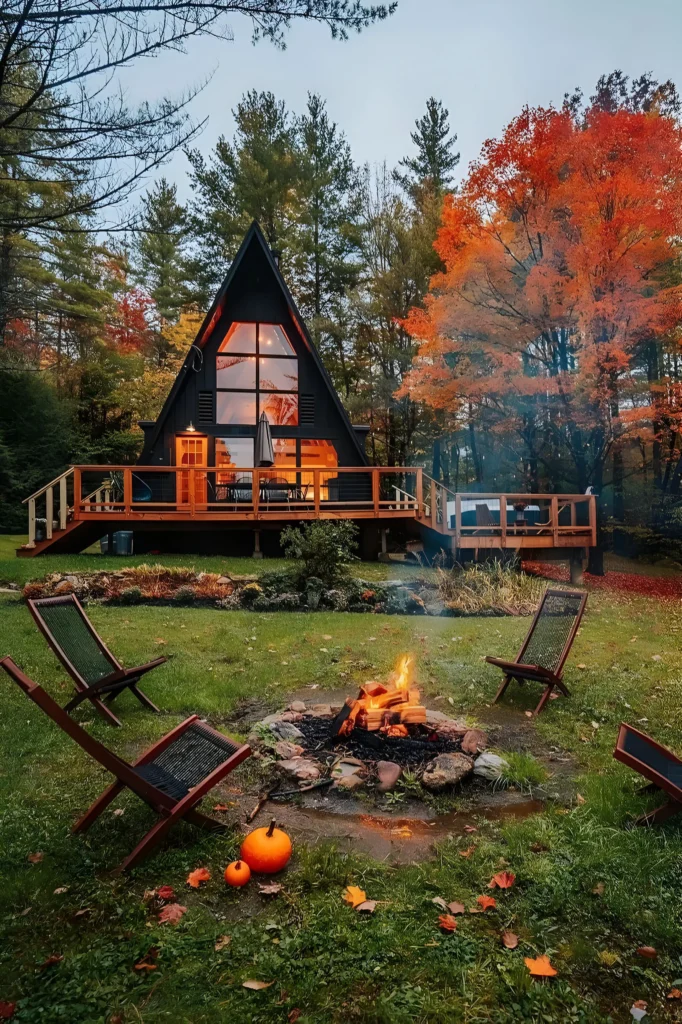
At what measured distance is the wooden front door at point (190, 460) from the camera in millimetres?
12797

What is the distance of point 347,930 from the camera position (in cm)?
208

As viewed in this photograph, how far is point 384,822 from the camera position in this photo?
9.57 ft

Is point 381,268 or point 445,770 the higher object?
point 381,268

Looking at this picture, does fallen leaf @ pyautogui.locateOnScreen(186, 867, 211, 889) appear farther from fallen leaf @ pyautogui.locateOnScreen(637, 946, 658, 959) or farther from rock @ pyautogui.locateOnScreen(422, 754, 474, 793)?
fallen leaf @ pyautogui.locateOnScreen(637, 946, 658, 959)

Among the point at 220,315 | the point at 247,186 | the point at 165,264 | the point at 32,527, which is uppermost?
the point at 247,186

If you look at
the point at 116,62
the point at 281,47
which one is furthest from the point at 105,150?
the point at 281,47

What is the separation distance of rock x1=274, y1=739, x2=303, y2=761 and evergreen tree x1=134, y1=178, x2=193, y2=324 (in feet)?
69.2

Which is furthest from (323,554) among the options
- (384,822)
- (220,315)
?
(220,315)

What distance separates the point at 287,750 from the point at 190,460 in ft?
36.9

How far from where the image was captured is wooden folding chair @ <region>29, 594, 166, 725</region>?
3852 mm

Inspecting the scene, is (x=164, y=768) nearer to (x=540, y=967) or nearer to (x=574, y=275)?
(x=540, y=967)

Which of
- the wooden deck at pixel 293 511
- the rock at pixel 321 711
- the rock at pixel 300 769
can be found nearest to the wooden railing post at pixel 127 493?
the wooden deck at pixel 293 511

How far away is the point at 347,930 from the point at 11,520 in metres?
16.0

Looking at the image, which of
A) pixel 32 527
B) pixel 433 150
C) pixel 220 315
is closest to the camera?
pixel 32 527
